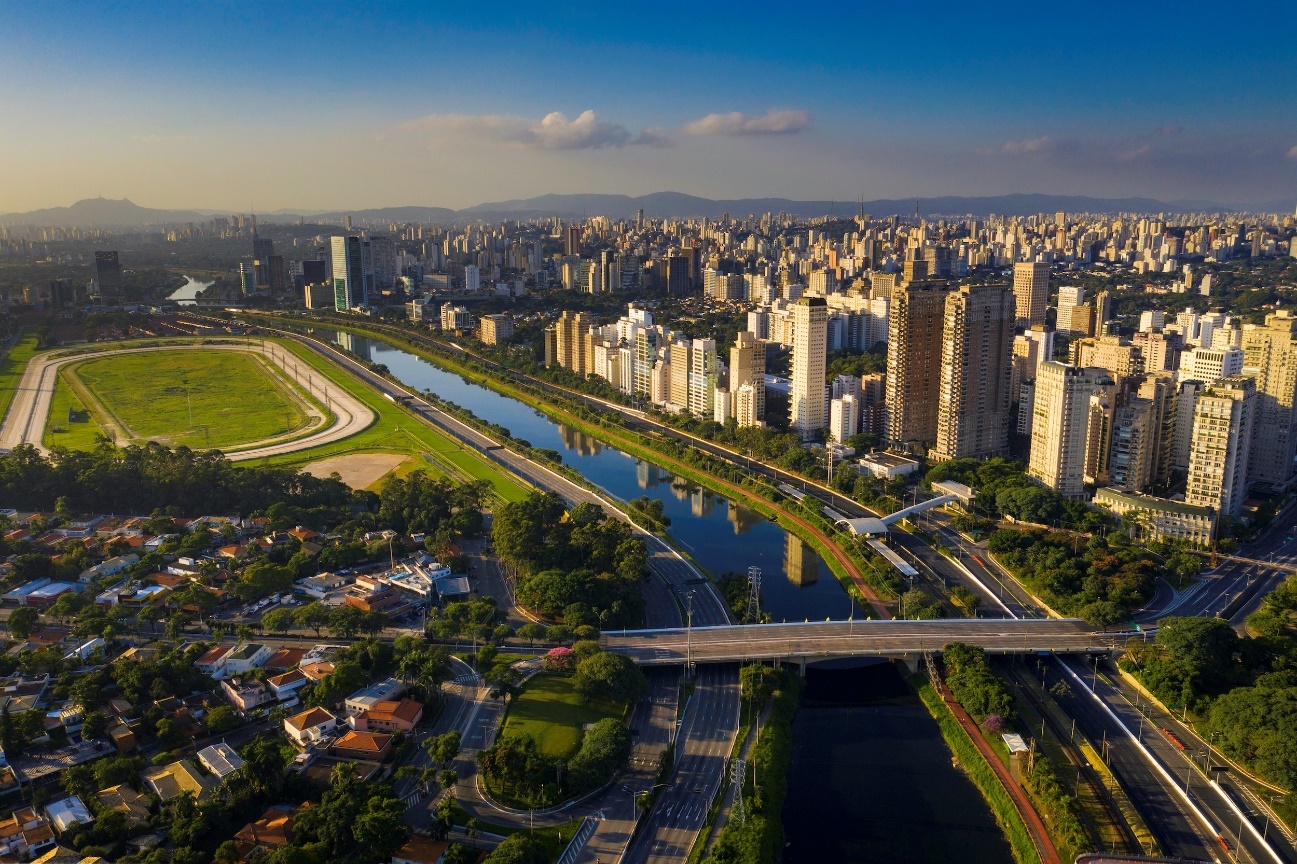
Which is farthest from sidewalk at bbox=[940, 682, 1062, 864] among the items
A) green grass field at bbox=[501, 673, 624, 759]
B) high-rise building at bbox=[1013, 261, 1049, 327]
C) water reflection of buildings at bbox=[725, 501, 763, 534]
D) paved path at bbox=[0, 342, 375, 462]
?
high-rise building at bbox=[1013, 261, 1049, 327]

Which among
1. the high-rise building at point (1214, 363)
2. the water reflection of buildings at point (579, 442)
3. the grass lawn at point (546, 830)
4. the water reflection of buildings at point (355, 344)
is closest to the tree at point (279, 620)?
the grass lawn at point (546, 830)

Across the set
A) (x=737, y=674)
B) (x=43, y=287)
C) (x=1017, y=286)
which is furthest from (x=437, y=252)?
(x=737, y=674)

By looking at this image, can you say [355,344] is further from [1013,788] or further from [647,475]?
[1013,788]

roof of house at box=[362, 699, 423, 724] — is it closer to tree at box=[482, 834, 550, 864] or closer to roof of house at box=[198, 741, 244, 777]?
roof of house at box=[198, 741, 244, 777]

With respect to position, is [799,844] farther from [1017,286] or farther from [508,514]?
[1017,286]

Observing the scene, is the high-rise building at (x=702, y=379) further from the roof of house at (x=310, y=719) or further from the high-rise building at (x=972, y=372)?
the roof of house at (x=310, y=719)

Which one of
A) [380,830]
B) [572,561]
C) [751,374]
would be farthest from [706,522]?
[380,830]
